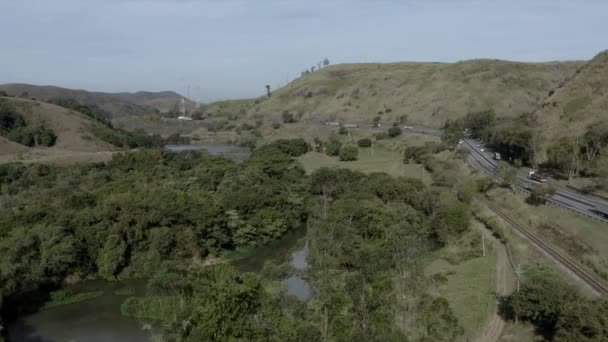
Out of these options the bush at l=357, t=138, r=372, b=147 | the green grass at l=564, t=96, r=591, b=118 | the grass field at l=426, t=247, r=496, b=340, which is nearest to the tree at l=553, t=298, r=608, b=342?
the grass field at l=426, t=247, r=496, b=340

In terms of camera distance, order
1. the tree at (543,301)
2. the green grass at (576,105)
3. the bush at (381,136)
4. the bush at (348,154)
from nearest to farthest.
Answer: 1. the tree at (543,301)
2. the green grass at (576,105)
3. the bush at (348,154)
4. the bush at (381,136)

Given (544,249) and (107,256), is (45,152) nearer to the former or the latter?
(107,256)

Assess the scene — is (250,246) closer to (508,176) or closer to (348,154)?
(508,176)

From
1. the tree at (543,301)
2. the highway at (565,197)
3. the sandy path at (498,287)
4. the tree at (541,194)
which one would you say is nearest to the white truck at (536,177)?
the highway at (565,197)

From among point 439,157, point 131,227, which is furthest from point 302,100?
point 131,227

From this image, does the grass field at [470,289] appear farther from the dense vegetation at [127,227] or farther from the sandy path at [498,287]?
the dense vegetation at [127,227]

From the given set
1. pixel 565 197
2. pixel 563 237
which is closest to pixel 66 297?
pixel 563 237
